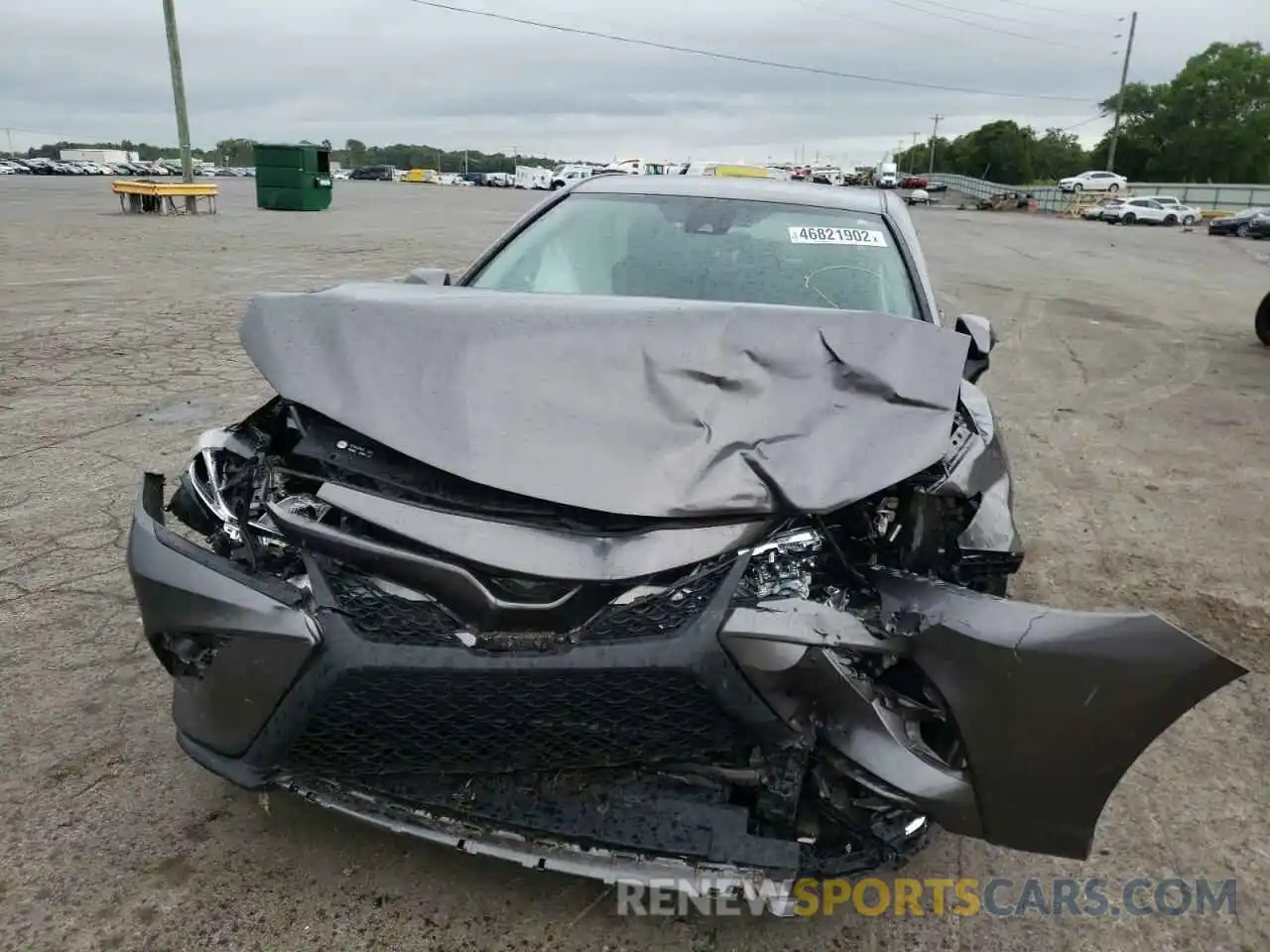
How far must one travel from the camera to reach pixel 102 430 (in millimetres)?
5680

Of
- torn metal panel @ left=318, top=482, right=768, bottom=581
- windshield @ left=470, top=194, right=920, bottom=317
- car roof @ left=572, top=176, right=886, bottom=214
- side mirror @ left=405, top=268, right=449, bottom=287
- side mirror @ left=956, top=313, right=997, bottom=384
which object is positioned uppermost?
car roof @ left=572, top=176, right=886, bottom=214

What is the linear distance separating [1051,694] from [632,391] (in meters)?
1.14

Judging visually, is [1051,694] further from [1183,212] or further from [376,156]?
[376,156]

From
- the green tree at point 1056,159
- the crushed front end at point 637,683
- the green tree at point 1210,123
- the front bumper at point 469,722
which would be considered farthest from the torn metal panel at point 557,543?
the green tree at point 1056,159

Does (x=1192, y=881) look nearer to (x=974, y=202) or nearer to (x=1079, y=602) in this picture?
(x=1079, y=602)

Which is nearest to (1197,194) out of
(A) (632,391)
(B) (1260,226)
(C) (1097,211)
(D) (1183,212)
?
(C) (1097,211)

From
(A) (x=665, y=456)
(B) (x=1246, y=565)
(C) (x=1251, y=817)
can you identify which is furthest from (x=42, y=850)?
(B) (x=1246, y=565)

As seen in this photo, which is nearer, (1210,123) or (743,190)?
(743,190)

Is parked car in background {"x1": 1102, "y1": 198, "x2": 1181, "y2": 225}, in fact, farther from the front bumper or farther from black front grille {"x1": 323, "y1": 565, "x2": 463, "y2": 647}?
black front grille {"x1": 323, "y1": 565, "x2": 463, "y2": 647}

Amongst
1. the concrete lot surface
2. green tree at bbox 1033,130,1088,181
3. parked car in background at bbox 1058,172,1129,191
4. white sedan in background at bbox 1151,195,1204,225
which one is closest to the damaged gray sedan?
the concrete lot surface

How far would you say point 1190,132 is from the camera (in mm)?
77125

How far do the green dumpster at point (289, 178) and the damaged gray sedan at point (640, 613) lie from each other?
90.3ft

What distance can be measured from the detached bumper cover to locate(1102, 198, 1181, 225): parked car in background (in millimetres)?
47795

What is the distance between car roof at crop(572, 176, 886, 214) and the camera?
398 cm
